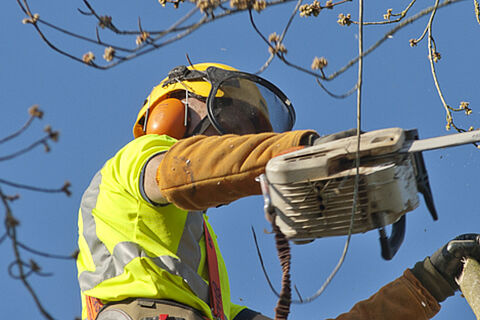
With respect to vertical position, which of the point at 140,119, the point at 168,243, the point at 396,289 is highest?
the point at 140,119

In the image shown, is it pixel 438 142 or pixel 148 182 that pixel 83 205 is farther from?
pixel 438 142

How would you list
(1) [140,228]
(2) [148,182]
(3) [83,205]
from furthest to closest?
(3) [83,205]
(1) [140,228]
(2) [148,182]

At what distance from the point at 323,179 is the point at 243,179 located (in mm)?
457

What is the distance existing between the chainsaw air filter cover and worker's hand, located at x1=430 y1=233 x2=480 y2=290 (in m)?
1.21

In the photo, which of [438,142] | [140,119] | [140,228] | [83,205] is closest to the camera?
[438,142]

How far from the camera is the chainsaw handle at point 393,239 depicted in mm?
2701

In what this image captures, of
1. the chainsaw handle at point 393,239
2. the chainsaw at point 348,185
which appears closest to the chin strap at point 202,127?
the chainsaw at point 348,185

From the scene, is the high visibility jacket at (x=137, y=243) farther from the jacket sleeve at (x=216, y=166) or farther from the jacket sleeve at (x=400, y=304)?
the jacket sleeve at (x=400, y=304)

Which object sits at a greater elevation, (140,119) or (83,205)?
(140,119)

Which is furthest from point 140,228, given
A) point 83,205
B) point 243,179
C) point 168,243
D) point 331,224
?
point 331,224

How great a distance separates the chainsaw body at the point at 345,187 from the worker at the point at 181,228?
0.27 m

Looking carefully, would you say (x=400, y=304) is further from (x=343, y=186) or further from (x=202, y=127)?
(x=343, y=186)

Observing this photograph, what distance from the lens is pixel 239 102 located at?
468 cm

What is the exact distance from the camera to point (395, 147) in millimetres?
2627
